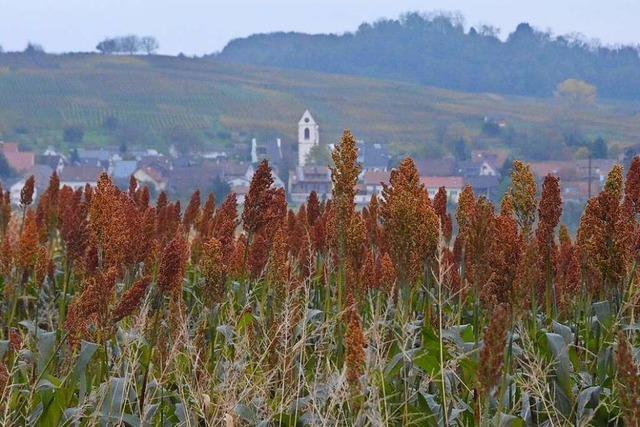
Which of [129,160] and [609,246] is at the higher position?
[609,246]

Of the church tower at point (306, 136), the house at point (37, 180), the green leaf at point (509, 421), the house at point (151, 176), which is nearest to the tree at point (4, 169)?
the house at point (37, 180)

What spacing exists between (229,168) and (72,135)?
4107 centimetres

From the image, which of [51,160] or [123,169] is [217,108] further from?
[123,169]

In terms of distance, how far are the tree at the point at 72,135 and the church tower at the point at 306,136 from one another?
28.7 metres

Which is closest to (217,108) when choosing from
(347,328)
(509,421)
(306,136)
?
(306,136)

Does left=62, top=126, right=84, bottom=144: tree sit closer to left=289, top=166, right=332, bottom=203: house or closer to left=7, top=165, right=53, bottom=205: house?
left=7, top=165, right=53, bottom=205: house

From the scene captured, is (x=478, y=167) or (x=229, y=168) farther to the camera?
(x=478, y=167)

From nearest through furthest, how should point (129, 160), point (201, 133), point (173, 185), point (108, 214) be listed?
point (108, 214), point (173, 185), point (129, 160), point (201, 133)

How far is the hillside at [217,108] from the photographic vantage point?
152625 mm

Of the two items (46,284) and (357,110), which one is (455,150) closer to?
(357,110)

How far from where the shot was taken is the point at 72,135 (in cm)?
14688

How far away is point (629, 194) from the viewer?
17.0 ft

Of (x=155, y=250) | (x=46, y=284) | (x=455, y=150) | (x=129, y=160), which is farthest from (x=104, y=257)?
(x=455, y=150)

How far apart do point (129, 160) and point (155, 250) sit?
128994mm
